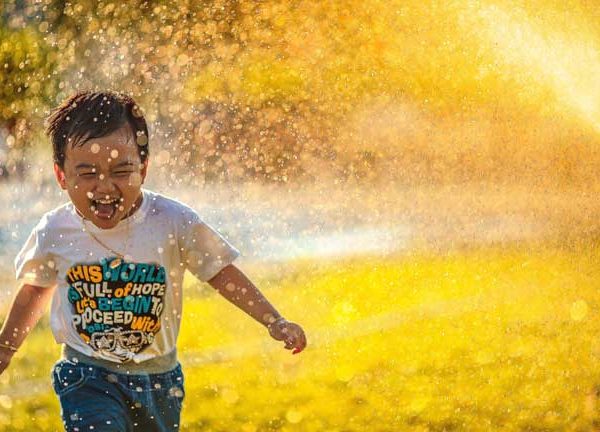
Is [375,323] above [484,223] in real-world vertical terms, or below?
below

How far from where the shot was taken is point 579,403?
390 centimetres

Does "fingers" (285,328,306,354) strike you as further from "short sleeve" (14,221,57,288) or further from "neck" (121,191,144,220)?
"short sleeve" (14,221,57,288)

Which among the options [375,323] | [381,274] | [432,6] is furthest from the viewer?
[432,6]

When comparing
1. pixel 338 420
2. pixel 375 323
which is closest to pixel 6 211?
pixel 375 323

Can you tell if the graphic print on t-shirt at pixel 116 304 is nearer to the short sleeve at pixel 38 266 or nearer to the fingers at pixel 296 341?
the short sleeve at pixel 38 266

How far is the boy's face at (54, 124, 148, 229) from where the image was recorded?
270 cm

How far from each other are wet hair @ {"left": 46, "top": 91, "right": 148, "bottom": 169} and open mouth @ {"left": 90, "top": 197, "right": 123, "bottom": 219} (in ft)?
0.44

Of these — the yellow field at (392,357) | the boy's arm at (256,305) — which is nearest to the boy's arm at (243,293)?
the boy's arm at (256,305)

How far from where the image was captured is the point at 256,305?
2.86 m

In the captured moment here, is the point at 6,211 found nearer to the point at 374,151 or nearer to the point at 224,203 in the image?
the point at 224,203

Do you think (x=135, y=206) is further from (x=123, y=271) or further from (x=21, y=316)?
(x=21, y=316)

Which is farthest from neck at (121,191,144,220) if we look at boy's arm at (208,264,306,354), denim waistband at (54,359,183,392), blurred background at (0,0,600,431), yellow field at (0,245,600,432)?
blurred background at (0,0,600,431)

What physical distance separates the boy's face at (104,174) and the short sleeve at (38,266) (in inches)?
5.9

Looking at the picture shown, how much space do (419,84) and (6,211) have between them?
347 centimetres
